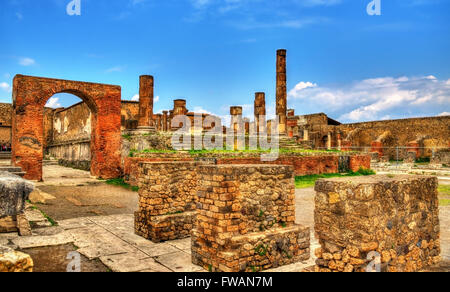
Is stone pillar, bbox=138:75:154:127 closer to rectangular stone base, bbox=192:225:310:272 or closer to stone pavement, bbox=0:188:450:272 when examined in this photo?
stone pavement, bbox=0:188:450:272

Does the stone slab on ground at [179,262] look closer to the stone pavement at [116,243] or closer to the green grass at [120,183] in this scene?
the stone pavement at [116,243]

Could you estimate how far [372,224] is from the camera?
2.92 metres

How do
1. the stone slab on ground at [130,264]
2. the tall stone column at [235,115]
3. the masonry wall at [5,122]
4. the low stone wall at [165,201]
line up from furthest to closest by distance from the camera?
the masonry wall at [5,122] → the tall stone column at [235,115] → the low stone wall at [165,201] → the stone slab on ground at [130,264]

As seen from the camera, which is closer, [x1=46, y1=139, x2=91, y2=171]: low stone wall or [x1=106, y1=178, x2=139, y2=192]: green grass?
[x1=106, y1=178, x2=139, y2=192]: green grass

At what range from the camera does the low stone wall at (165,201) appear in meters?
5.48

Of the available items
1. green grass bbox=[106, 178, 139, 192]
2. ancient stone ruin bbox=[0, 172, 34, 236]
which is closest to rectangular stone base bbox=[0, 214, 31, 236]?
ancient stone ruin bbox=[0, 172, 34, 236]

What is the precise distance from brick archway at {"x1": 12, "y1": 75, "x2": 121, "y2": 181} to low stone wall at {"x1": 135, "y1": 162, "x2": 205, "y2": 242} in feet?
30.8

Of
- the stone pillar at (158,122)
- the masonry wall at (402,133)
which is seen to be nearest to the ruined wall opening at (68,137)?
the stone pillar at (158,122)

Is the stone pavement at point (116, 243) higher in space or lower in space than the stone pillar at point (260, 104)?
lower

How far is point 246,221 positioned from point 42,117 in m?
12.0

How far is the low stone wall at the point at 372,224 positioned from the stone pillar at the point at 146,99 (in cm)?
1468

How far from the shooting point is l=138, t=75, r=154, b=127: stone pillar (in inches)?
667

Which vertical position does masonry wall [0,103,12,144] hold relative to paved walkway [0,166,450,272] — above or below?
above

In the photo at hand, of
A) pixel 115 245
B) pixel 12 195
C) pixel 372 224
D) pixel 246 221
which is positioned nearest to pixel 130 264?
pixel 115 245
